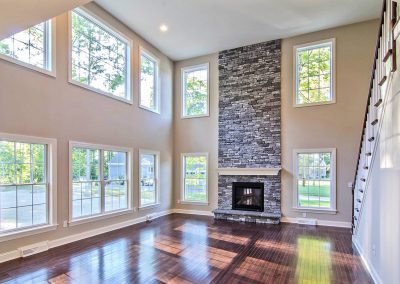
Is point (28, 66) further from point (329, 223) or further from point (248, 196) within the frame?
point (329, 223)

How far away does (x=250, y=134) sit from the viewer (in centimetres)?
815

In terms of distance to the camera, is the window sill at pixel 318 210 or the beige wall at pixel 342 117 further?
the window sill at pixel 318 210

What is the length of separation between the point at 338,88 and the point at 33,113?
7.13 meters

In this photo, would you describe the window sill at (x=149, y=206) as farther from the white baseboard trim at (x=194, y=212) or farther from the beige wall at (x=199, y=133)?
the beige wall at (x=199, y=133)

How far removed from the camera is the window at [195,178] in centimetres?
880

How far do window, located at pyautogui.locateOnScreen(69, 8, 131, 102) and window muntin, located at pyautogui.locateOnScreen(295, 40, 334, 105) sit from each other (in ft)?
15.8

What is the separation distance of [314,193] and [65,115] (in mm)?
6426

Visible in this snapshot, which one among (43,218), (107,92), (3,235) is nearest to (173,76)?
(107,92)

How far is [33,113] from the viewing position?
4.92 metres

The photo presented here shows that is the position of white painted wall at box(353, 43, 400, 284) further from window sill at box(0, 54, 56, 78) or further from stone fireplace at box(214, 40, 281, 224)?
window sill at box(0, 54, 56, 78)

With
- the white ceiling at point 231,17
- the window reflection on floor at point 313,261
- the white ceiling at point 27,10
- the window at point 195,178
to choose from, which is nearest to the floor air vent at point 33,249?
the white ceiling at point 27,10

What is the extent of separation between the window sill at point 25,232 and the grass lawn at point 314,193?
6060 mm

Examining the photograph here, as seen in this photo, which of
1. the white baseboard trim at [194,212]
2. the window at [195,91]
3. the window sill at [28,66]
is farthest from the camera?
the window at [195,91]

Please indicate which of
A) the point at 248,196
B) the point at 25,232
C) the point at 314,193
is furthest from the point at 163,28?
the point at 314,193
